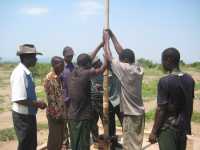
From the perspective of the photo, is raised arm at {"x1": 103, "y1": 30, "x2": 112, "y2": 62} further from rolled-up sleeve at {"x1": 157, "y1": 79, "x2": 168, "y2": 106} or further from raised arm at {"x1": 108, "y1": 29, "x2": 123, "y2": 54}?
rolled-up sleeve at {"x1": 157, "y1": 79, "x2": 168, "y2": 106}

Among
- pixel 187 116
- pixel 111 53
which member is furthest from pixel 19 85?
pixel 187 116

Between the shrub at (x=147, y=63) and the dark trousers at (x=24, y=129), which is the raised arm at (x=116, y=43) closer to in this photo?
the dark trousers at (x=24, y=129)

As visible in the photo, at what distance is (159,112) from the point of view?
386 centimetres

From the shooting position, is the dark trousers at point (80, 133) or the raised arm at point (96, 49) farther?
the raised arm at point (96, 49)

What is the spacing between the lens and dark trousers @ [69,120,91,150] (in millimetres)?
4922

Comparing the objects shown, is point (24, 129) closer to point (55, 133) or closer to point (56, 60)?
point (55, 133)

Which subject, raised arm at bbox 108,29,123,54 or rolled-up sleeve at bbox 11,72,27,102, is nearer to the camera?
rolled-up sleeve at bbox 11,72,27,102

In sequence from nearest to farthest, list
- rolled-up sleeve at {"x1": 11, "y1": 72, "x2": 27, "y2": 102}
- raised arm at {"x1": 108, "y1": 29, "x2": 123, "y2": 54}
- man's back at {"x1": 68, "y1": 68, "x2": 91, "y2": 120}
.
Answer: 1. rolled-up sleeve at {"x1": 11, "y1": 72, "x2": 27, "y2": 102}
2. man's back at {"x1": 68, "y1": 68, "x2": 91, "y2": 120}
3. raised arm at {"x1": 108, "y1": 29, "x2": 123, "y2": 54}

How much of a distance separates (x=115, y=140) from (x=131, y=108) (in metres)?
1.52

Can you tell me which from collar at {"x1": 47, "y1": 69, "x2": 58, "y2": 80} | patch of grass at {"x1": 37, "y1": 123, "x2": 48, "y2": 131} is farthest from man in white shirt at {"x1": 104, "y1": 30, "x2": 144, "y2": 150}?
patch of grass at {"x1": 37, "y1": 123, "x2": 48, "y2": 131}

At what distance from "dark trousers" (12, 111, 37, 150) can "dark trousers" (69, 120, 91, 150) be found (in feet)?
2.11

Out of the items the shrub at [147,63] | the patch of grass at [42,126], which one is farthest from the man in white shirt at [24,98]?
the shrub at [147,63]

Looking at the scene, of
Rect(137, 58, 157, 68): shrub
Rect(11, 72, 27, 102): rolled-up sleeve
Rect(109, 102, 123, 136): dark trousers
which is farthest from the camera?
Rect(137, 58, 157, 68): shrub

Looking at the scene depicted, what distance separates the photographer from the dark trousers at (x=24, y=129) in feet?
14.7
